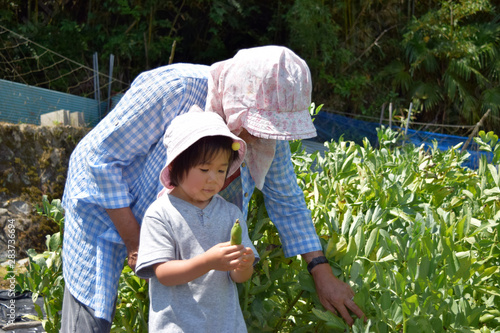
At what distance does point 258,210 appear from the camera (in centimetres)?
197

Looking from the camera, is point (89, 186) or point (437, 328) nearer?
point (437, 328)

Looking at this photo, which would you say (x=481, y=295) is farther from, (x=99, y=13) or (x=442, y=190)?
(x=99, y=13)

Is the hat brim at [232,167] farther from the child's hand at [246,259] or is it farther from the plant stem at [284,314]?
the plant stem at [284,314]

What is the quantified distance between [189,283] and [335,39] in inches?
411

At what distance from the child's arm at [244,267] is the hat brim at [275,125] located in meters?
0.30

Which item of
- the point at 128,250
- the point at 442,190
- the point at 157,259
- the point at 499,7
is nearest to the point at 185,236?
the point at 157,259

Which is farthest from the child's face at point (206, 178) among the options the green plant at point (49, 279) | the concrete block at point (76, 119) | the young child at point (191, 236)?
the concrete block at point (76, 119)

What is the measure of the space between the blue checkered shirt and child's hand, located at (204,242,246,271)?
38 centimetres

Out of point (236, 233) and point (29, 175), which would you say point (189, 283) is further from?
point (29, 175)

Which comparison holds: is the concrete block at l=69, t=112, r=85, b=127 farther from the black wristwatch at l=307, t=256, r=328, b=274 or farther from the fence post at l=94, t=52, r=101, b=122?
the black wristwatch at l=307, t=256, r=328, b=274

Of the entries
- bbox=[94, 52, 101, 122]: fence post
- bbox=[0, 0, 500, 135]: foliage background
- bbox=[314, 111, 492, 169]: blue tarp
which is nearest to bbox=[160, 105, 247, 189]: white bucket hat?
bbox=[94, 52, 101, 122]: fence post

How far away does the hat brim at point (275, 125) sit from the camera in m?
1.43

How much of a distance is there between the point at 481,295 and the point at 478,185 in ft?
1.85

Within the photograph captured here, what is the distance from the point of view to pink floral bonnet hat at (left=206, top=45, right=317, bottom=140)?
56.2 inches
